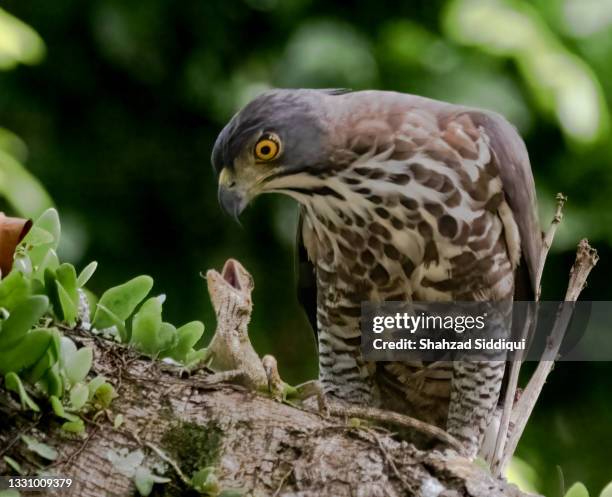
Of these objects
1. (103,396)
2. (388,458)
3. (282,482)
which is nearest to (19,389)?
(103,396)

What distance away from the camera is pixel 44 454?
1.73 metres

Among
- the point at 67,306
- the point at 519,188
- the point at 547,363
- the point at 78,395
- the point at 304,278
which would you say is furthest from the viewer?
the point at 304,278

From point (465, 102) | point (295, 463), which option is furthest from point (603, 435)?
point (295, 463)

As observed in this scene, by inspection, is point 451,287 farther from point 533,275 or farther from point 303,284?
point 303,284

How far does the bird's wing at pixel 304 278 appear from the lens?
2.86 m

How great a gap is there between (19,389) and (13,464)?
4.3 inches

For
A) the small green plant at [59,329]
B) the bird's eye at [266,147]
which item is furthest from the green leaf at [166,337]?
the bird's eye at [266,147]

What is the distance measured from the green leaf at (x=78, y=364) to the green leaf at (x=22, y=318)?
10 cm

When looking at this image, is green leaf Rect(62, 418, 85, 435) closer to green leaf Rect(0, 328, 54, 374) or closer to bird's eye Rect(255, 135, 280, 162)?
green leaf Rect(0, 328, 54, 374)

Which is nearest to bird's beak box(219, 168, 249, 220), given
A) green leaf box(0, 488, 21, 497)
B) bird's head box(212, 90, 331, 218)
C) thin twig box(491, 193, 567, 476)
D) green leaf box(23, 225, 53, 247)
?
bird's head box(212, 90, 331, 218)

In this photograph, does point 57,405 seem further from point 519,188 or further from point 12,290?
point 519,188

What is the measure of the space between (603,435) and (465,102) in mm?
1789

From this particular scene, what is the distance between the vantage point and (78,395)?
5.79ft

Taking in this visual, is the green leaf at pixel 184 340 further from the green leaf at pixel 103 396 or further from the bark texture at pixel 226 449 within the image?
the green leaf at pixel 103 396
